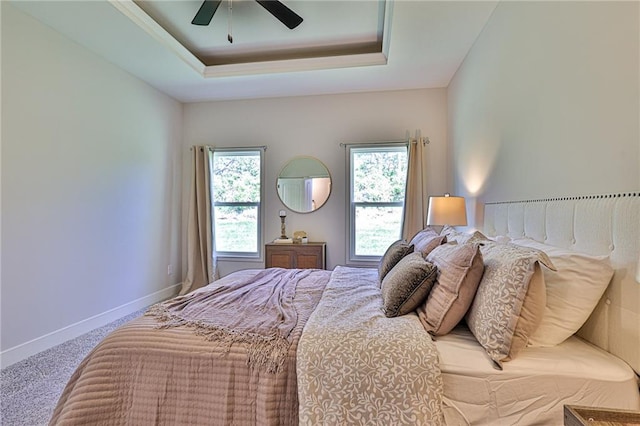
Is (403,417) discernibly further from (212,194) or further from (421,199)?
(212,194)

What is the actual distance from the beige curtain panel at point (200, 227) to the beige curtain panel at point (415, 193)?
2654 millimetres

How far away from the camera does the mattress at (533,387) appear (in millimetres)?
997

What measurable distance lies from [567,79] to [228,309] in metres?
2.06

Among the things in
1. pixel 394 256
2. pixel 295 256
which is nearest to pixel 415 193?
pixel 295 256

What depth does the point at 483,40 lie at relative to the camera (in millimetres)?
2564

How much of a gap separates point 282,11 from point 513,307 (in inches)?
94.7

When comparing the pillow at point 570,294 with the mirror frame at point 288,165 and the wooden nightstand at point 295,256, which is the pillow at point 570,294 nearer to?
the wooden nightstand at point 295,256

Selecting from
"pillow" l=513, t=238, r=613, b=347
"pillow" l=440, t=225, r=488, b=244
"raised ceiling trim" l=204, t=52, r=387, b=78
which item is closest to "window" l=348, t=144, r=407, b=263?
"raised ceiling trim" l=204, t=52, r=387, b=78

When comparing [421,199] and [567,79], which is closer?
[567,79]

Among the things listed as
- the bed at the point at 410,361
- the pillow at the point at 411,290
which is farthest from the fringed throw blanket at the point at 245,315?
the pillow at the point at 411,290

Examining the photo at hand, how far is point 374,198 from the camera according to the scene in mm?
3988

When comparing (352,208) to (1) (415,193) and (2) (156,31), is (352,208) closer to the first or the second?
(1) (415,193)

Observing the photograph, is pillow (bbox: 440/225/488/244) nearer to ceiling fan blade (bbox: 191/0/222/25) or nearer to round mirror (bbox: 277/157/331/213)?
round mirror (bbox: 277/157/331/213)

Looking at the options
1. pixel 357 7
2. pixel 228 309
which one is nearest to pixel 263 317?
pixel 228 309
